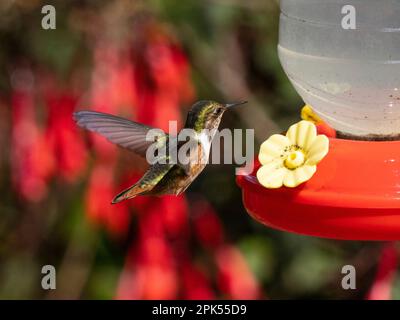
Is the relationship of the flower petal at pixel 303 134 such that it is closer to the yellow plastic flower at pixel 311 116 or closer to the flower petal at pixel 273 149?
the flower petal at pixel 273 149

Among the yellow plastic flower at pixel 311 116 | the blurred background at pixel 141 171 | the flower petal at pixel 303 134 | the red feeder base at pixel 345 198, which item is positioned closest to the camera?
the red feeder base at pixel 345 198

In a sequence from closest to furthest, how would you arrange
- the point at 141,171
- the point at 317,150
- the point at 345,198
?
the point at 345,198, the point at 317,150, the point at 141,171

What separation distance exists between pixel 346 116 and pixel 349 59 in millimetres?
193

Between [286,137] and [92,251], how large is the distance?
6.67ft

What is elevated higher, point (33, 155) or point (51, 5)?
point (51, 5)

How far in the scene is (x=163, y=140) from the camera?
280cm

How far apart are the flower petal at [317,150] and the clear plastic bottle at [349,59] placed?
271mm

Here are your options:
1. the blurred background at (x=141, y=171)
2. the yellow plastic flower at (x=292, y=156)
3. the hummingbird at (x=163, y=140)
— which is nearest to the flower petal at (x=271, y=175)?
the yellow plastic flower at (x=292, y=156)

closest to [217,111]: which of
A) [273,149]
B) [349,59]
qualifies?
[273,149]

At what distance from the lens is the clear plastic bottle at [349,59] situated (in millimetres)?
2652

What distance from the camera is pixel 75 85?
13.9ft

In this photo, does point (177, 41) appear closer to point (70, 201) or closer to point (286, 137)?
point (70, 201)

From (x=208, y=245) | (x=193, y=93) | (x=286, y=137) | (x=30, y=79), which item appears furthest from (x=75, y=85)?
(x=286, y=137)

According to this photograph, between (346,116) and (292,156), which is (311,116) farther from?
(292,156)
